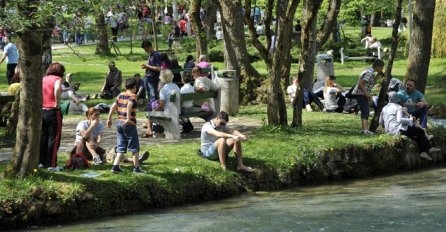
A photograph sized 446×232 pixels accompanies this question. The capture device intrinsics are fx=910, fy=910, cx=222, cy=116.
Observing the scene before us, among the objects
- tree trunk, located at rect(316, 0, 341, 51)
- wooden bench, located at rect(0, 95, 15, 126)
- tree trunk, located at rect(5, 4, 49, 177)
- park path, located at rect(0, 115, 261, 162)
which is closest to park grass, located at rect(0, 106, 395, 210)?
tree trunk, located at rect(5, 4, 49, 177)

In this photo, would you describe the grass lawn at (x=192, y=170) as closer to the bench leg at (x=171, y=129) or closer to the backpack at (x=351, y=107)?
the bench leg at (x=171, y=129)

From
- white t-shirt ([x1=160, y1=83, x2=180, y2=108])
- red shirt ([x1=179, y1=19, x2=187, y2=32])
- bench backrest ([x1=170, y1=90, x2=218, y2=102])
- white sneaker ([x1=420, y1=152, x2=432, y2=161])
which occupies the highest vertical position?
red shirt ([x1=179, y1=19, x2=187, y2=32])

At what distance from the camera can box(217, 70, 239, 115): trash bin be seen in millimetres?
20641

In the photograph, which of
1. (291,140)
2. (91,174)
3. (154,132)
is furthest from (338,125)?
(91,174)

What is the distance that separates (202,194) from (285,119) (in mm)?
4543

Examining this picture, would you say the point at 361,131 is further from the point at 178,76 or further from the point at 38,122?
the point at 38,122

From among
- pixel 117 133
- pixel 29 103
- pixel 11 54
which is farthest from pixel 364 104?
pixel 11 54

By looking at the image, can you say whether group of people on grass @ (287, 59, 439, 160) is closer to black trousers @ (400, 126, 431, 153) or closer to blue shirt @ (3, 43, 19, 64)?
black trousers @ (400, 126, 431, 153)

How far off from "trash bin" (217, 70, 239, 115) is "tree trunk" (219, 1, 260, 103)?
92.9 inches

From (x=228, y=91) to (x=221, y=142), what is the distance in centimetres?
617

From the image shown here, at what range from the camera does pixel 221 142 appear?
14.6m

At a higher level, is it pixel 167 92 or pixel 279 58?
pixel 279 58

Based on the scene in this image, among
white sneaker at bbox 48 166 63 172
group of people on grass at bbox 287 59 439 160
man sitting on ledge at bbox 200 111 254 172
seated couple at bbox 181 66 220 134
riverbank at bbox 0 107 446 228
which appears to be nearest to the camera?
riverbank at bbox 0 107 446 228

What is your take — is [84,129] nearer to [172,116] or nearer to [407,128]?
[172,116]
